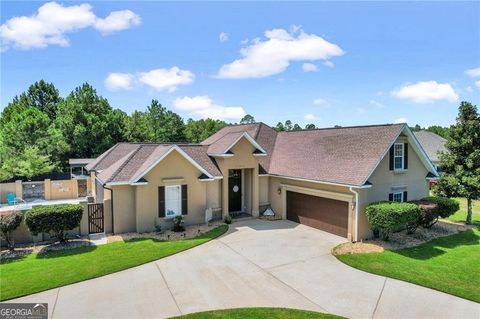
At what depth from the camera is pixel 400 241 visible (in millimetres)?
15297

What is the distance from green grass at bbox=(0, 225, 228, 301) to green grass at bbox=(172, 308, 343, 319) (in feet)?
15.2

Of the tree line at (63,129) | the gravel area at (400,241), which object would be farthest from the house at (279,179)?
the tree line at (63,129)

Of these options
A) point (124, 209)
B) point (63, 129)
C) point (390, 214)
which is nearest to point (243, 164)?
point (124, 209)

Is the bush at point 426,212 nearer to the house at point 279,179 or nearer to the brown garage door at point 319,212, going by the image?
the house at point 279,179

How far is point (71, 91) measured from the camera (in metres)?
43.8

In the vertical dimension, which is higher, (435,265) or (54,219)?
(54,219)

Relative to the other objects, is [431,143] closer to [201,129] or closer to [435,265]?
[435,265]

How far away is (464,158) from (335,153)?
859 centimetres

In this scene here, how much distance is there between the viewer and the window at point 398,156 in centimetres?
1639

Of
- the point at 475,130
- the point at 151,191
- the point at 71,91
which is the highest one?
the point at 71,91

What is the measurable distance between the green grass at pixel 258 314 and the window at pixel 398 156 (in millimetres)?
10895

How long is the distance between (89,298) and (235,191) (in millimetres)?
12578

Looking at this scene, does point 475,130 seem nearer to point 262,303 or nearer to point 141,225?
point 262,303

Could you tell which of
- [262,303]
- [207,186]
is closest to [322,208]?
[207,186]
